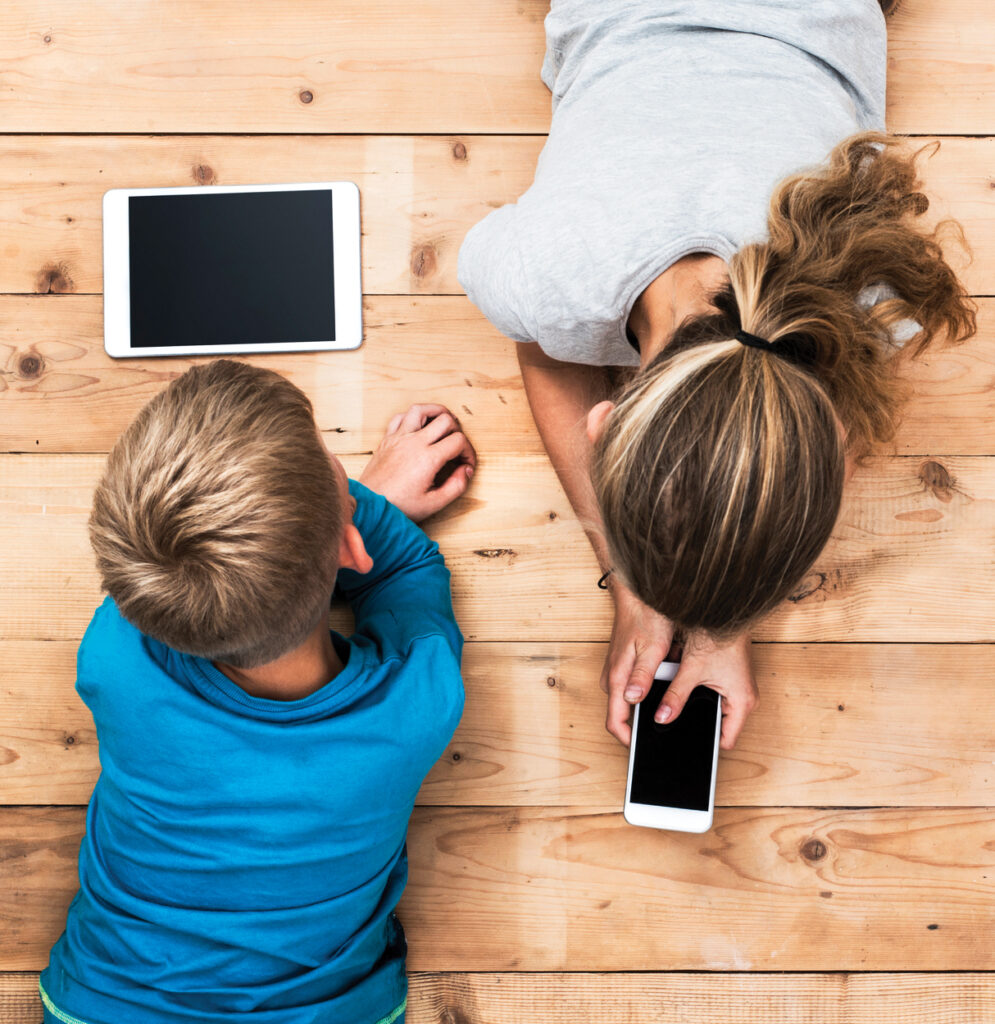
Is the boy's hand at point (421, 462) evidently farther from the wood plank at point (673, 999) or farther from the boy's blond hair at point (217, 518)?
the wood plank at point (673, 999)

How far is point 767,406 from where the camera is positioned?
462mm

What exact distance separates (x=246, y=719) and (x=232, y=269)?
1.54ft

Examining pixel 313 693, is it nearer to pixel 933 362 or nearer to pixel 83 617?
pixel 83 617

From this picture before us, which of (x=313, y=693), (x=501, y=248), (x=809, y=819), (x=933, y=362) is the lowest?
(x=809, y=819)

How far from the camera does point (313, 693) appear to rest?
2.07 feet

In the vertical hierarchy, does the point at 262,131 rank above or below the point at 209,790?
above

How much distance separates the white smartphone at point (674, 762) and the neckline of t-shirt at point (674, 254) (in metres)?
0.38

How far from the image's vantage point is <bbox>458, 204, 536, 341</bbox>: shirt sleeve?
64cm

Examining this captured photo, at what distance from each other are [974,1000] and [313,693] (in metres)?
0.75

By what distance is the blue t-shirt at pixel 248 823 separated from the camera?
62 centimetres

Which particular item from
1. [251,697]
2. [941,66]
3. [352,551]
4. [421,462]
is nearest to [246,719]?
[251,697]

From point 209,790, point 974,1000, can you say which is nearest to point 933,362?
point 974,1000

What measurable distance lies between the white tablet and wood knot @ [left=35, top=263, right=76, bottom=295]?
1.8 inches

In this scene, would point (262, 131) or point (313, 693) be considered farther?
point (262, 131)
